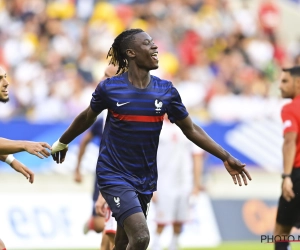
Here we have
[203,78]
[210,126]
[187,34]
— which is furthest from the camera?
[187,34]

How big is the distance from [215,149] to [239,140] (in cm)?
849

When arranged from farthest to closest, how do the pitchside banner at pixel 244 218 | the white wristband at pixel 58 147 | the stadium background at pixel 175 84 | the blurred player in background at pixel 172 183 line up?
the pitchside banner at pixel 244 218 < the stadium background at pixel 175 84 < the blurred player in background at pixel 172 183 < the white wristband at pixel 58 147

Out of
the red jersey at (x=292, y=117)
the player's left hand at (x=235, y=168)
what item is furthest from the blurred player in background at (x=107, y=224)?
the red jersey at (x=292, y=117)

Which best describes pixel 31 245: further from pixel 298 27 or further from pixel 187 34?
pixel 298 27

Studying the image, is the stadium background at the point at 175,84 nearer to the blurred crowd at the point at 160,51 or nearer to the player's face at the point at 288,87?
the blurred crowd at the point at 160,51

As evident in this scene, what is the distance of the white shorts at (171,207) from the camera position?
1287 cm

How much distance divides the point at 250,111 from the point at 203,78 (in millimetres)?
A: 1958

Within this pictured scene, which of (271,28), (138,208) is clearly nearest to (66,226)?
(138,208)

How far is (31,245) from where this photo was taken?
46.2 ft

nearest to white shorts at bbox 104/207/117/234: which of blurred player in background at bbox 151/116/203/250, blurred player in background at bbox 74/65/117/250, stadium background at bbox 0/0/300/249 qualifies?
blurred player in background at bbox 74/65/117/250

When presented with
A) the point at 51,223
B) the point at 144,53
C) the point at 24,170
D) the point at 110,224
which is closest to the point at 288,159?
the point at 110,224

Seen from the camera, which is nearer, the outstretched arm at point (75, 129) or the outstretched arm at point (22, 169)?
the outstretched arm at point (75, 129)

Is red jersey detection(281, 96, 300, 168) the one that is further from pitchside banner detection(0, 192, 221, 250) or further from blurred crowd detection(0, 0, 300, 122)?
blurred crowd detection(0, 0, 300, 122)

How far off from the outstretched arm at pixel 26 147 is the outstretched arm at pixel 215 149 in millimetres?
1362
